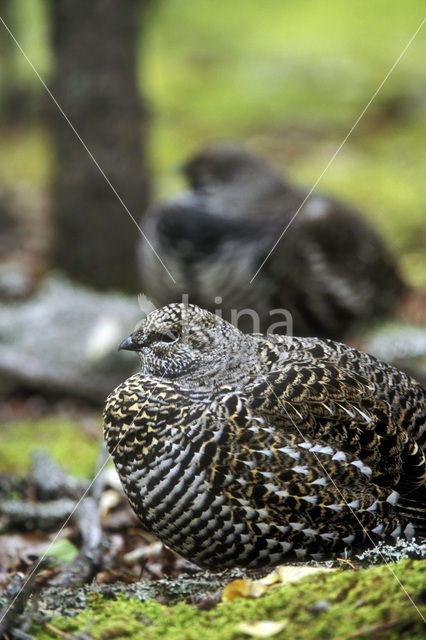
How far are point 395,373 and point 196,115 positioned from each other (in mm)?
11359

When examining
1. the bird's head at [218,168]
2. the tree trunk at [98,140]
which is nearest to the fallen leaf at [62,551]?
the bird's head at [218,168]

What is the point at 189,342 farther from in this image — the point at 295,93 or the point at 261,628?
the point at 295,93

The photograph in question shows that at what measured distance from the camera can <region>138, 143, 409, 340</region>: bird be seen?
6277 mm

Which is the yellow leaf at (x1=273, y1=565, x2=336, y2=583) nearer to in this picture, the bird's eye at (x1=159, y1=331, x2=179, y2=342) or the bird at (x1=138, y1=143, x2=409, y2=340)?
the bird's eye at (x1=159, y1=331, x2=179, y2=342)

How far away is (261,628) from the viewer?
8.12ft

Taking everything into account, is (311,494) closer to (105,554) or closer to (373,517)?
(373,517)

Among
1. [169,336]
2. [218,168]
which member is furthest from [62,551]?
[218,168]

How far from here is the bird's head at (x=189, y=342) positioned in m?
3.32


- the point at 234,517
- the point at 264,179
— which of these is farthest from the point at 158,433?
the point at 264,179

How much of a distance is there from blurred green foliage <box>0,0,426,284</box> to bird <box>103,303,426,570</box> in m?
6.50

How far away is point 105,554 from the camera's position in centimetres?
397

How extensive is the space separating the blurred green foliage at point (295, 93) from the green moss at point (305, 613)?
717 centimetres

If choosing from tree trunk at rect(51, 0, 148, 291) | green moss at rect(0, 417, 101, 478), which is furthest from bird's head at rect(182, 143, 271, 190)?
green moss at rect(0, 417, 101, 478)

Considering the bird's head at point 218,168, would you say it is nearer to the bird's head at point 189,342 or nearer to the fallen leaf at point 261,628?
the bird's head at point 189,342
